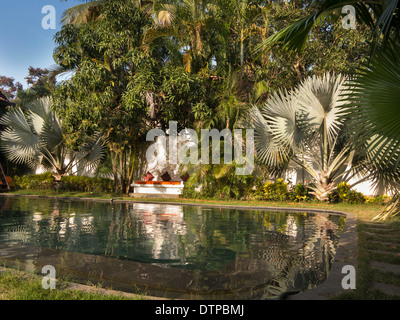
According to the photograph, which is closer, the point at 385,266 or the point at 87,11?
the point at 385,266

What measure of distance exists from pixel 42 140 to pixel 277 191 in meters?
12.6

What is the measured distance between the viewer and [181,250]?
5.64 metres

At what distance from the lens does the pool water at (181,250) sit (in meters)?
3.88

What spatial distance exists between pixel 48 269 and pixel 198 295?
2.07 m

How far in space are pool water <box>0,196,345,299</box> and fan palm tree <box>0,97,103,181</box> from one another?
28.0 feet

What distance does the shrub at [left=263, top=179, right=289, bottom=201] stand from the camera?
45.8ft

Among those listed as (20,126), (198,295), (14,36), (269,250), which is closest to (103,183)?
(20,126)

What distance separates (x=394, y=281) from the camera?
3.59 metres

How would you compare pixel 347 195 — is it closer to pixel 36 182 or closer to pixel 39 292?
pixel 39 292

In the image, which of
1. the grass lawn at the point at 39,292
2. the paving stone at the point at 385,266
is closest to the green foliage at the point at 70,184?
the grass lawn at the point at 39,292

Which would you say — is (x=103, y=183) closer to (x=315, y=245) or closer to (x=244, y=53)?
(x=244, y=53)

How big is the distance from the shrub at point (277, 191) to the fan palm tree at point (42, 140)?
931 centimetres

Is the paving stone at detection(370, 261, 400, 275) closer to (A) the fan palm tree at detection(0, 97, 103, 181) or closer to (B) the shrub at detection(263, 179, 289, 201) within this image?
(B) the shrub at detection(263, 179, 289, 201)

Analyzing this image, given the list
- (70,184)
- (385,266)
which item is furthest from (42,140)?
(385,266)
